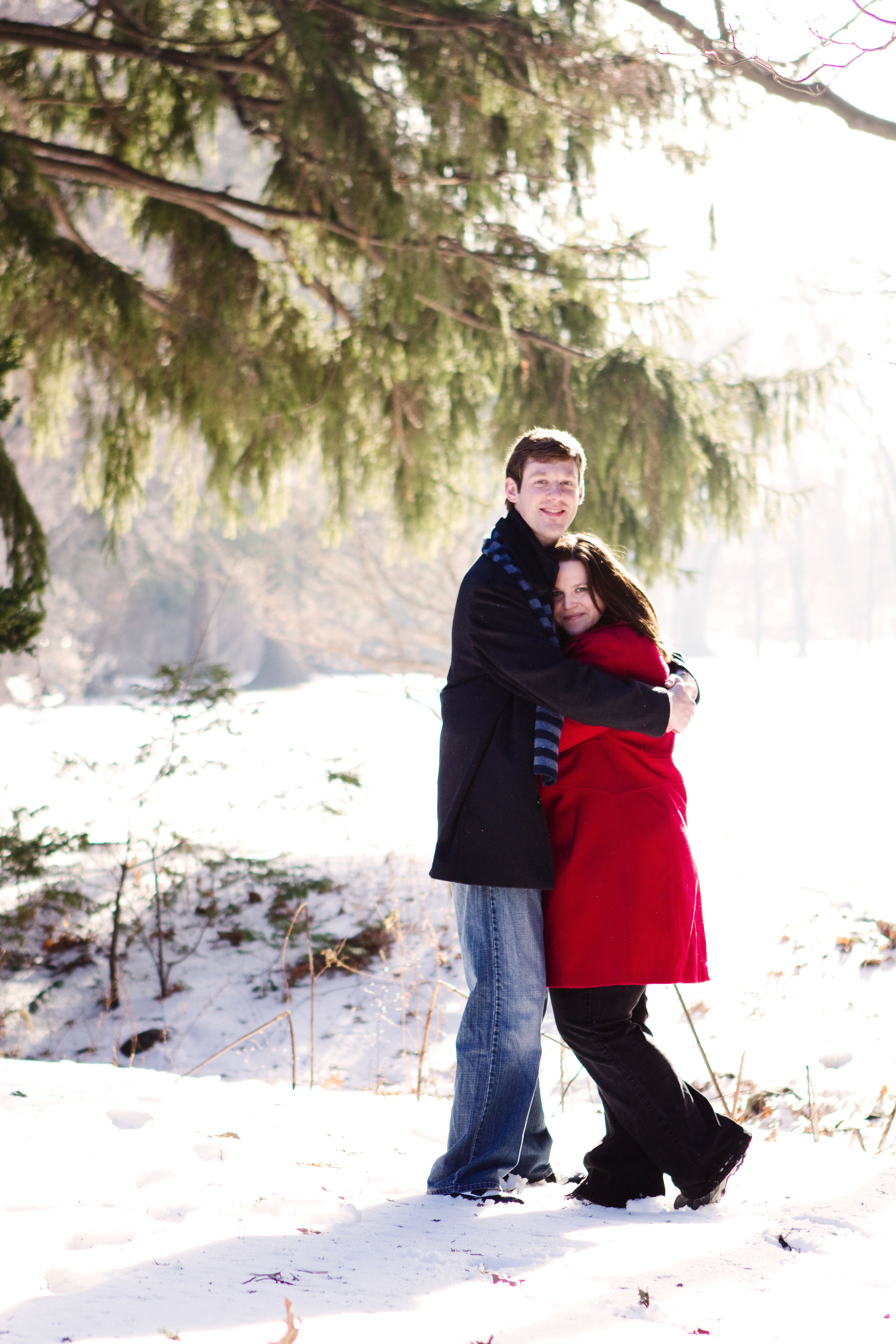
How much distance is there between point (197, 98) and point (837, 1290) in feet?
17.9

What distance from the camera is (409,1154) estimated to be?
9.48 ft

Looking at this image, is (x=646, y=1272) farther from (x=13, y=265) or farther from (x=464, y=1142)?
(x=13, y=265)

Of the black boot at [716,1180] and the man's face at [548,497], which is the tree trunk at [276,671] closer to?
the man's face at [548,497]

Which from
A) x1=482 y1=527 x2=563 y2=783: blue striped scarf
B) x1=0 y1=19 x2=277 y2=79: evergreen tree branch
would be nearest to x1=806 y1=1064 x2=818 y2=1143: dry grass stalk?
x1=482 y1=527 x2=563 y2=783: blue striped scarf

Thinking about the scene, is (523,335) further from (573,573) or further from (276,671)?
(276,671)

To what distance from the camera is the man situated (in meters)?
2.38

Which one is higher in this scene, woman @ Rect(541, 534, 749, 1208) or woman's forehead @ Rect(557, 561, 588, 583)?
woman's forehead @ Rect(557, 561, 588, 583)

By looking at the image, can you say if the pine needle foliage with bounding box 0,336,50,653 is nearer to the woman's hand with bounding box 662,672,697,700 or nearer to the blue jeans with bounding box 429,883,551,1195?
the blue jeans with bounding box 429,883,551,1195

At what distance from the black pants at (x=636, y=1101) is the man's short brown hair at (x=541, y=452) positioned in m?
1.23

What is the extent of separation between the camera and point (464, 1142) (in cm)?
245

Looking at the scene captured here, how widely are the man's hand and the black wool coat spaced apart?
28 millimetres

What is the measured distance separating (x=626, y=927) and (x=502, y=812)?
0.37 metres

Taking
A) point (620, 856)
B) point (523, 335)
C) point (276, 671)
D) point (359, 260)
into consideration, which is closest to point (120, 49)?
point (359, 260)

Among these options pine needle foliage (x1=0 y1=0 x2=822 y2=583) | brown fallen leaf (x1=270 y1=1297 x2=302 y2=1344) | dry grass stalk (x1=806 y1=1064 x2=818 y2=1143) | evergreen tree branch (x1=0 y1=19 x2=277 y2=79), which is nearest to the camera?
brown fallen leaf (x1=270 y1=1297 x2=302 y2=1344)
